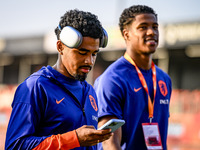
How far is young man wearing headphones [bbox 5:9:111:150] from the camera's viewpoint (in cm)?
209

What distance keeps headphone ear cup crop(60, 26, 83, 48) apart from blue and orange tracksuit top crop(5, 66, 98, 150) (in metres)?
0.23

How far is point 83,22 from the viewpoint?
8.11 ft

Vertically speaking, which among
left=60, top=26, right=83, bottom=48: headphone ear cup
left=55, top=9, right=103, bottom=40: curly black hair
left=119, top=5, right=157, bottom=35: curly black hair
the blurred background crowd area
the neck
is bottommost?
the blurred background crowd area

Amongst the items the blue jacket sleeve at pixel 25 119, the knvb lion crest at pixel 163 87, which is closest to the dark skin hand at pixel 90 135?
the blue jacket sleeve at pixel 25 119

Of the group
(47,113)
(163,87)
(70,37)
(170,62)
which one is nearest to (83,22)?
(70,37)

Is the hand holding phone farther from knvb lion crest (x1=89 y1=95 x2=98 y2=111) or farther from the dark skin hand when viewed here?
knvb lion crest (x1=89 y1=95 x2=98 y2=111)

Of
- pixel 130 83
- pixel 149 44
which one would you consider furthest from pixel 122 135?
pixel 149 44

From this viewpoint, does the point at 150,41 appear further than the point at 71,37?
Yes

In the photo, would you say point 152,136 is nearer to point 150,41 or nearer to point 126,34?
point 150,41

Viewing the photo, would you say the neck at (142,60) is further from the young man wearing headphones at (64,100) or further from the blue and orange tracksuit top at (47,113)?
the blue and orange tracksuit top at (47,113)

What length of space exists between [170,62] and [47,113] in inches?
437

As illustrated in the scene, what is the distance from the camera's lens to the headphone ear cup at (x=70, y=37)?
232 cm

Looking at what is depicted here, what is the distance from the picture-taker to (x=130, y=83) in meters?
3.44

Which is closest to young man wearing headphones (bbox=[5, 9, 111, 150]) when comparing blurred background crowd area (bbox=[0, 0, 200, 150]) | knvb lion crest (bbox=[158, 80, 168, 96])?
knvb lion crest (bbox=[158, 80, 168, 96])
